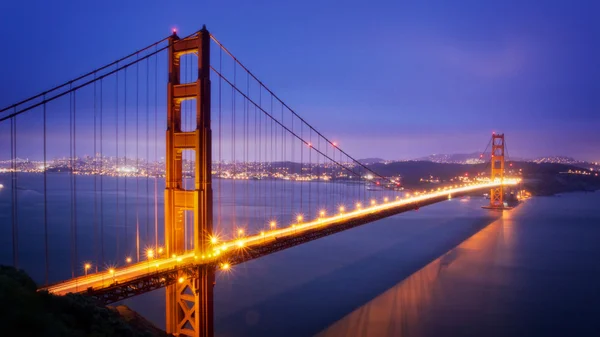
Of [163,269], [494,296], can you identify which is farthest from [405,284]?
[163,269]

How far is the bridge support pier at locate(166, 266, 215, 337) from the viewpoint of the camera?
809cm

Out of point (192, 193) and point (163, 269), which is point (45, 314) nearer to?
point (163, 269)

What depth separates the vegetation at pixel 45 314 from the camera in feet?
13.5

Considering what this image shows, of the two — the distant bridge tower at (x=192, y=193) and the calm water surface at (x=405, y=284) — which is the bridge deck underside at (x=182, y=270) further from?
the calm water surface at (x=405, y=284)

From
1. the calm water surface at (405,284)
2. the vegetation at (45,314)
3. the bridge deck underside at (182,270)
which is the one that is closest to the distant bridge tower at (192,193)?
the bridge deck underside at (182,270)

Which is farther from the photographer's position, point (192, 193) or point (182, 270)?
point (192, 193)

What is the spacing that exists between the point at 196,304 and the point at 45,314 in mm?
3831

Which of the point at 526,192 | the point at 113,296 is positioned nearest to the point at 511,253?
the point at 113,296

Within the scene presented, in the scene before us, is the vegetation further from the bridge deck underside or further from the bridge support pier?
the bridge support pier

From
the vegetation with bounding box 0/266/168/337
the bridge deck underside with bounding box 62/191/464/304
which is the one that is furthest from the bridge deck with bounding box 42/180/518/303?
the vegetation with bounding box 0/266/168/337

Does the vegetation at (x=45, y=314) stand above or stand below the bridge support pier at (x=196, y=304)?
above

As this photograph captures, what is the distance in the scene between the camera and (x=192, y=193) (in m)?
8.45

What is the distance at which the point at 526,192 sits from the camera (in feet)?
186

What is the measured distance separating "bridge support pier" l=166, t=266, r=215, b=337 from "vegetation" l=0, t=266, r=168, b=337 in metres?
2.56
